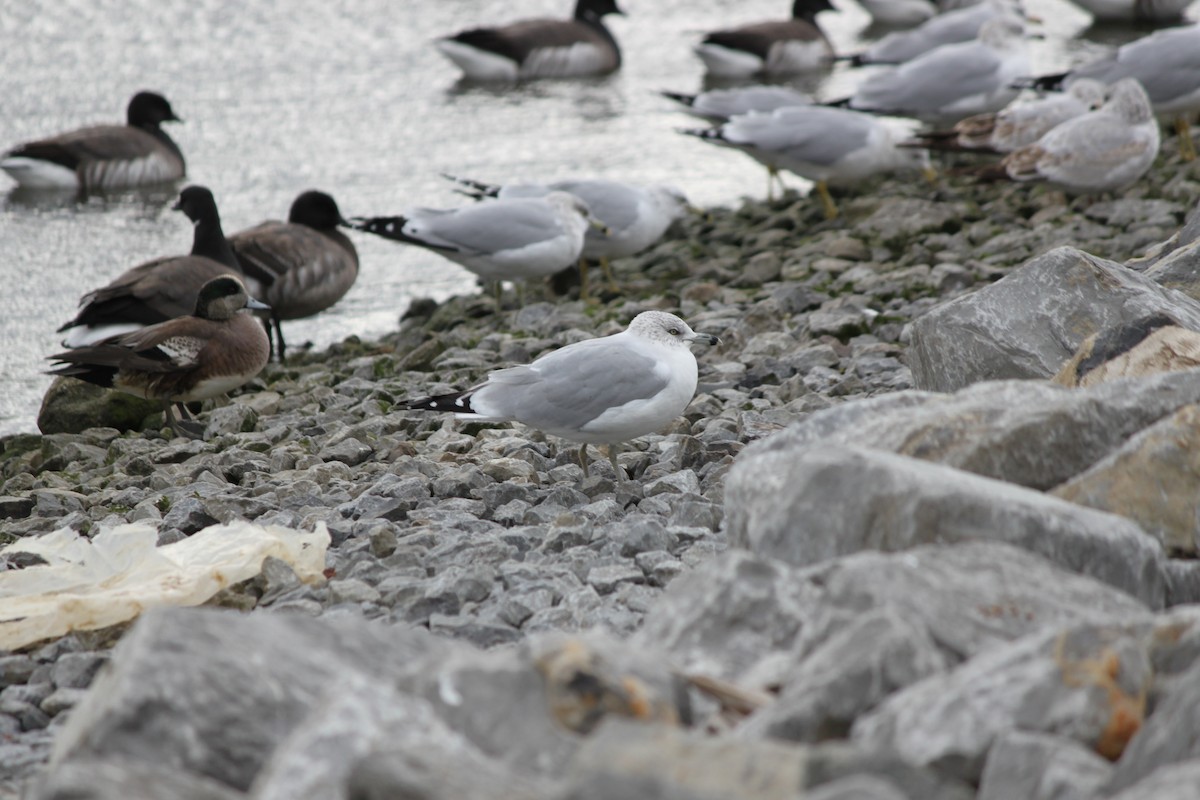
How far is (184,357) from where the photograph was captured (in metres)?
6.95

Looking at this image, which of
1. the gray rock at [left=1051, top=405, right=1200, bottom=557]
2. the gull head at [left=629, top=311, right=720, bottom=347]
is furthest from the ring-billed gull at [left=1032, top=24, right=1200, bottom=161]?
the gray rock at [left=1051, top=405, right=1200, bottom=557]

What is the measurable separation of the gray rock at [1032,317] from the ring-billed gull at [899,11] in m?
16.0

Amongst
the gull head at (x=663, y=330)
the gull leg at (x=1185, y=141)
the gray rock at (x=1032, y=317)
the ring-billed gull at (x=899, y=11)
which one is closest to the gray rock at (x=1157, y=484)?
the gray rock at (x=1032, y=317)

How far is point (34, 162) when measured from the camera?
12.2 metres

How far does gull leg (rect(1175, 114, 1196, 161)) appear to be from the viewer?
10.3m

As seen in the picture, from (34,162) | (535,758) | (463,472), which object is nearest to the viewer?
(535,758)

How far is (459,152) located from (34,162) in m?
3.78

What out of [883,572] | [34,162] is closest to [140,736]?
[883,572]

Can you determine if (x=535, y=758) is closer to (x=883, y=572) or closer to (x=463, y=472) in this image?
(x=883, y=572)

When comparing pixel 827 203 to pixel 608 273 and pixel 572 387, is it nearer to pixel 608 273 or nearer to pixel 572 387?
pixel 608 273

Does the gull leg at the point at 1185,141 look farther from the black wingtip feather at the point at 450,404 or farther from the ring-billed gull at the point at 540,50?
the ring-billed gull at the point at 540,50

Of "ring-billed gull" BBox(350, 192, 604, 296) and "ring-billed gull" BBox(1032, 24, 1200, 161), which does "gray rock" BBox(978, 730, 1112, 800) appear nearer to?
"ring-billed gull" BBox(350, 192, 604, 296)

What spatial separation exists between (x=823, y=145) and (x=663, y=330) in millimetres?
5366

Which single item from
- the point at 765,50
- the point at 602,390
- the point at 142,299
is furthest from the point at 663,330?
the point at 765,50
